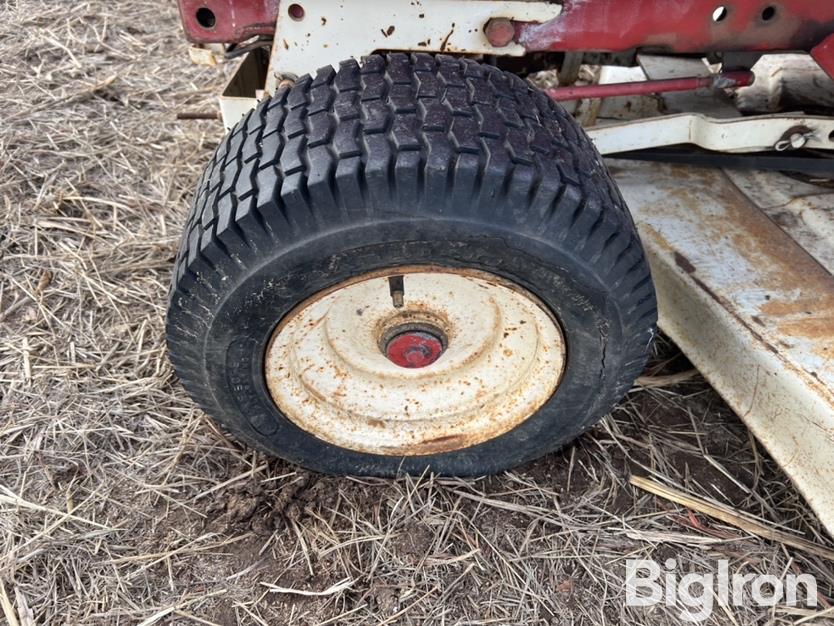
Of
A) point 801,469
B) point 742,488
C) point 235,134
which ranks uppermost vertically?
point 235,134

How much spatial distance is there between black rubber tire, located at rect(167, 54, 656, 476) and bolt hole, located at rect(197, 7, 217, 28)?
0.26 m

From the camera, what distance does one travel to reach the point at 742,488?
196 centimetres

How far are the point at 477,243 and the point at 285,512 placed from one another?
85cm

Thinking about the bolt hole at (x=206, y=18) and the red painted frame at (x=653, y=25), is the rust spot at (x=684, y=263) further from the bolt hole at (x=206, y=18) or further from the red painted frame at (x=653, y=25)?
the bolt hole at (x=206, y=18)

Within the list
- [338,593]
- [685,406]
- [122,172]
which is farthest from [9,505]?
[685,406]

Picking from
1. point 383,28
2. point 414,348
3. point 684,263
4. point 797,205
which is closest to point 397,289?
point 414,348

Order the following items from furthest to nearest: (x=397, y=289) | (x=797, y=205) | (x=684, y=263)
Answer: (x=797, y=205), (x=684, y=263), (x=397, y=289)

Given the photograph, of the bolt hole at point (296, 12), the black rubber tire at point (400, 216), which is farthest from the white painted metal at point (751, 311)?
the bolt hole at point (296, 12)

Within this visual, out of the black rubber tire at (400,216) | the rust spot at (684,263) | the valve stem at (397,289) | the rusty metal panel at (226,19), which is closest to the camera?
the black rubber tire at (400,216)

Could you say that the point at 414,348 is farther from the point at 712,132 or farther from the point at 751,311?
the point at 712,132

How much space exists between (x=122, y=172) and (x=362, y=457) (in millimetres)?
1752

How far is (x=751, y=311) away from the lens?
1.90 meters

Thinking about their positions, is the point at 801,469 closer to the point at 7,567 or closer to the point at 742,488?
the point at 742,488

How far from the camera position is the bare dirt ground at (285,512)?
1721 mm
